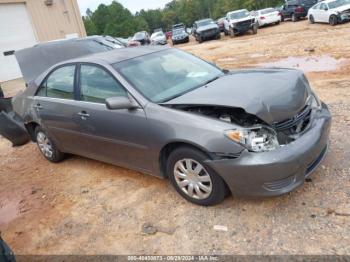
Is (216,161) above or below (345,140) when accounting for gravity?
above

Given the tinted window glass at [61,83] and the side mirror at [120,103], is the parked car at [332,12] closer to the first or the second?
the tinted window glass at [61,83]

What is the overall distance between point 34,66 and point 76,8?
1504 cm

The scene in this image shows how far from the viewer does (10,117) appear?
6922 millimetres

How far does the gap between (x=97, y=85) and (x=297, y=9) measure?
84.6 ft

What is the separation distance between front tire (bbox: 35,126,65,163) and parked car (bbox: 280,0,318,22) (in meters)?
25.3

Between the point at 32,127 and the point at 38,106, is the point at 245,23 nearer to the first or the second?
the point at 32,127

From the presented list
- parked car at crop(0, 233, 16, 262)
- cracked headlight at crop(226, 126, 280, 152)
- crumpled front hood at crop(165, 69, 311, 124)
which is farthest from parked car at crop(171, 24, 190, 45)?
parked car at crop(0, 233, 16, 262)

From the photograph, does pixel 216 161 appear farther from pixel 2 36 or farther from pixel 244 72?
pixel 2 36

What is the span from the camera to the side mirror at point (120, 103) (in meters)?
3.63

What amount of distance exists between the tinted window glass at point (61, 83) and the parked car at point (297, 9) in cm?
2537

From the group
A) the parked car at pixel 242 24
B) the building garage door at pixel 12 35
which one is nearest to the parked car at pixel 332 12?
the parked car at pixel 242 24

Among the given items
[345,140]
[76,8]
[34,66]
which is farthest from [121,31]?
[345,140]

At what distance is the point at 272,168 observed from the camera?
2961 millimetres

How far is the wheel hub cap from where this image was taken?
3359 millimetres
